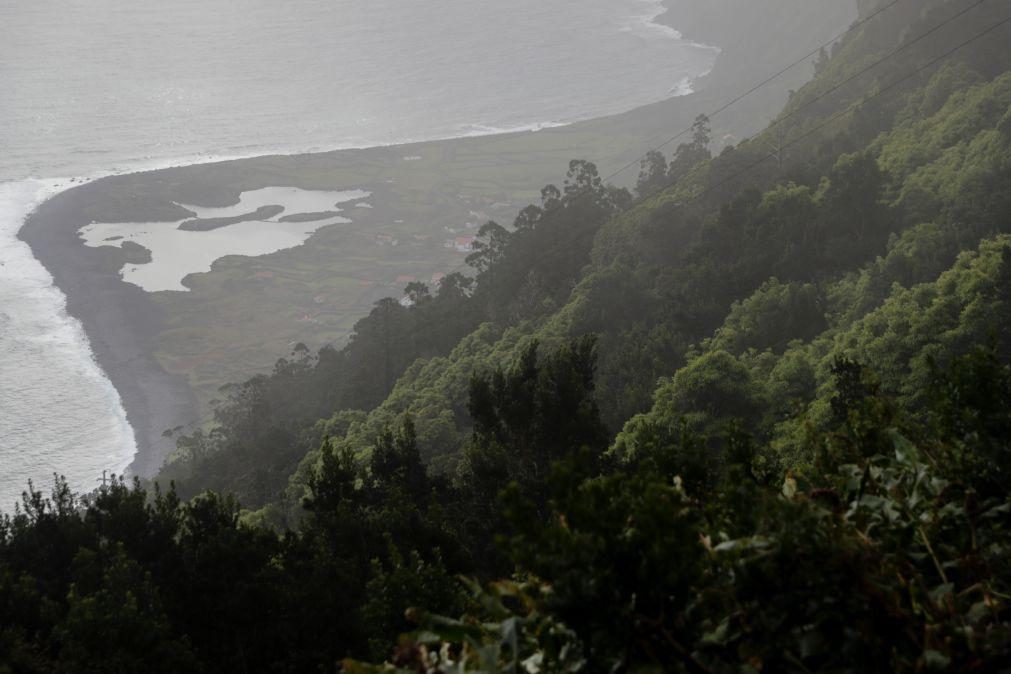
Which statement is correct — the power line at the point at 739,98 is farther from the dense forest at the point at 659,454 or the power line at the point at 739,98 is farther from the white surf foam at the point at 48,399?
the white surf foam at the point at 48,399

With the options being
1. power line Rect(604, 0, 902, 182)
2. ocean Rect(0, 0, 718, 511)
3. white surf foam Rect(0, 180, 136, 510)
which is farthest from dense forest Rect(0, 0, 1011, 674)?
A: power line Rect(604, 0, 902, 182)

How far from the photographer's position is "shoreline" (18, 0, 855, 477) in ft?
226

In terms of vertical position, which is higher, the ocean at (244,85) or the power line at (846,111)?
the ocean at (244,85)

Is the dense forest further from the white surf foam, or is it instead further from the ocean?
the ocean

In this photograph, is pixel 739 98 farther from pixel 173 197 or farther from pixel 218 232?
pixel 173 197

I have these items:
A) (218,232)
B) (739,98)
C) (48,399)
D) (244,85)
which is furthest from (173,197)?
(739,98)

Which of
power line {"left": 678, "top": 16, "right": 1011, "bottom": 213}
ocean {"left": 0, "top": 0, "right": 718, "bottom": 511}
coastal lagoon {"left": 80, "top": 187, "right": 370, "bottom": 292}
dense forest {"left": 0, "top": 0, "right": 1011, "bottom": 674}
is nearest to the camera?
dense forest {"left": 0, "top": 0, "right": 1011, "bottom": 674}

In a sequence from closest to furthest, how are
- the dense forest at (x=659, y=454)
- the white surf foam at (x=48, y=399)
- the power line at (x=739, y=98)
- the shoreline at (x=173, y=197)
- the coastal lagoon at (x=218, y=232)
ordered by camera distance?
the dense forest at (x=659, y=454), the white surf foam at (x=48, y=399), the shoreline at (x=173, y=197), the coastal lagoon at (x=218, y=232), the power line at (x=739, y=98)

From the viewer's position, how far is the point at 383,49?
6063 inches

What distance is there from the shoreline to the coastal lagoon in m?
1.55

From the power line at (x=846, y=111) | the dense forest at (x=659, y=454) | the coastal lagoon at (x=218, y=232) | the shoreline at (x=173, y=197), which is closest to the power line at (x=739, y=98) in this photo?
the shoreline at (x=173, y=197)

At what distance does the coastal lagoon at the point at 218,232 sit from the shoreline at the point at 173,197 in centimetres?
155

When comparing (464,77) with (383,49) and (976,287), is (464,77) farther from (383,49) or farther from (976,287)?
(976,287)

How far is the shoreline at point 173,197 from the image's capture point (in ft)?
226
